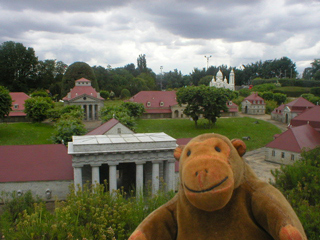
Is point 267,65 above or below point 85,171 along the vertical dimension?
above

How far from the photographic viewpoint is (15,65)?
294ft

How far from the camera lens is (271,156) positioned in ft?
136

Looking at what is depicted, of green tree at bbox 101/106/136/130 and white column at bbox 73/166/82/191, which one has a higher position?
green tree at bbox 101/106/136/130

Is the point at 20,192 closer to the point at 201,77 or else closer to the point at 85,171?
the point at 85,171

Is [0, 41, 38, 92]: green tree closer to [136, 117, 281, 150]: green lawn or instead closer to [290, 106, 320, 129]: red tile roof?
[136, 117, 281, 150]: green lawn

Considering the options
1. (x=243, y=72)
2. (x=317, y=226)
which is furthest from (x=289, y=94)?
(x=317, y=226)

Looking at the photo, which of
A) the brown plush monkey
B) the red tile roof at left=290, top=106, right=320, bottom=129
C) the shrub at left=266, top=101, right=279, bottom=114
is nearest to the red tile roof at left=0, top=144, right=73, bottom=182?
the brown plush monkey

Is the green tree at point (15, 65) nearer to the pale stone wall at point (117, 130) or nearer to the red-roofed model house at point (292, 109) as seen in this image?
the pale stone wall at point (117, 130)

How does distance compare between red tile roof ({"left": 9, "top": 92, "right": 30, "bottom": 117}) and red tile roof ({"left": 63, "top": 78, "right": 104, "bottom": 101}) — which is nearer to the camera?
red tile roof ({"left": 9, "top": 92, "right": 30, "bottom": 117})

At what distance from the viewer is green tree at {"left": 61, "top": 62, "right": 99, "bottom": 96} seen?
92312 mm

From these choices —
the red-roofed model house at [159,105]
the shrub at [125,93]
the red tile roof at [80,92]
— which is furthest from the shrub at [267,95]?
the red tile roof at [80,92]

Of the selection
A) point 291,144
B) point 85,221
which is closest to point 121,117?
point 291,144

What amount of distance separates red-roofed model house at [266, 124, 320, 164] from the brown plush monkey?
34.7 m

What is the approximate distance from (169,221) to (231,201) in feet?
5.18
